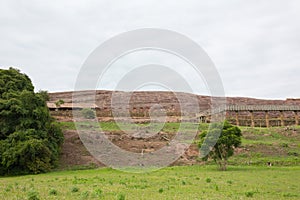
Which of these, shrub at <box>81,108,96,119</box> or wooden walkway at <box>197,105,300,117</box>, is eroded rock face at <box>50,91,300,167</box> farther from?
wooden walkway at <box>197,105,300,117</box>

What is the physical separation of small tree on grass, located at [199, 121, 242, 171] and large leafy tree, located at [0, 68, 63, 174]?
15795 mm

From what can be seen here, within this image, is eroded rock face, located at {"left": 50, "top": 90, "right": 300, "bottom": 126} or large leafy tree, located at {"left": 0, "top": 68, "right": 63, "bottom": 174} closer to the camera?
large leafy tree, located at {"left": 0, "top": 68, "right": 63, "bottom": 174}

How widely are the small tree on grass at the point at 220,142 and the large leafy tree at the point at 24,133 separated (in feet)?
51.8

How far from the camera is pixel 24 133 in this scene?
33.8m

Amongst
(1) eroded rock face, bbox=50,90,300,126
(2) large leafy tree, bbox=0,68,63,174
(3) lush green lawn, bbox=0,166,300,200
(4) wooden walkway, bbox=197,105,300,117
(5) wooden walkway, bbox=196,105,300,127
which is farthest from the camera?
(1) eroded rock face, bbox=50,90,300,126

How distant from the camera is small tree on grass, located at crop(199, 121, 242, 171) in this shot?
3241cm

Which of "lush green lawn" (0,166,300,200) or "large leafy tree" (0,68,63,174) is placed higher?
"large leafy tree" (0,68,63,174)

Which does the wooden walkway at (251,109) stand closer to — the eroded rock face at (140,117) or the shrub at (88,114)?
the eroded rock face at (140,117)

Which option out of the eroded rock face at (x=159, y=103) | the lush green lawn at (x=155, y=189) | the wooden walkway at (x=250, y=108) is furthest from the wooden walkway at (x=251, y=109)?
the lush green lawn at (x=155, y=189)

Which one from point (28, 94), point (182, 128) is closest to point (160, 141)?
point (182, 128)

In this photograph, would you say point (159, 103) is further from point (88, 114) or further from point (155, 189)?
point (155, 189)

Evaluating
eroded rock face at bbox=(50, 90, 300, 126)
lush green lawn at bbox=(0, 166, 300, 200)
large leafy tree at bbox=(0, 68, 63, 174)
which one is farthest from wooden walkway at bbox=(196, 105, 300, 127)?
lush green lawn at bbox=(0, 166, 300, 200)

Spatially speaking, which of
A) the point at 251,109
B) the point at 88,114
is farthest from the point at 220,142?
the point at 88,114

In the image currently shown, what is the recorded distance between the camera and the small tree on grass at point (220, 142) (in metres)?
32.4
